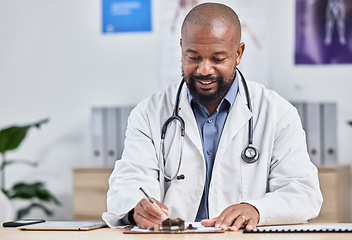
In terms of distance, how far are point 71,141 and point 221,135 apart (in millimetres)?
2191

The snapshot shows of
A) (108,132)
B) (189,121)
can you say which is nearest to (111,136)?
(108,132)

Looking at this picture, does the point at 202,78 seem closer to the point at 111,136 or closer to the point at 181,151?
the point at 181,151

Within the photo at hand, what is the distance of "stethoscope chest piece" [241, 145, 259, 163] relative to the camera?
209 cm

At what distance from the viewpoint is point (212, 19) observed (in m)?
2.07

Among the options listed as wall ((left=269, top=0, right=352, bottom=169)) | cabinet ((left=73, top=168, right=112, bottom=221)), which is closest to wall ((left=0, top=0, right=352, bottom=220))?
cabinet ((left=73, top=168, right=112, bottom=221))

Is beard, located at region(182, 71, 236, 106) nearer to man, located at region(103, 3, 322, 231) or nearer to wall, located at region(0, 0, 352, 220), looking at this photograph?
man, located at region(103, 3, 322, 231)

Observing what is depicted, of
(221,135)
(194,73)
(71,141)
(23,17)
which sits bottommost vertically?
(71,141)

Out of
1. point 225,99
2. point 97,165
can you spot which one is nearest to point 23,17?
point 97,165

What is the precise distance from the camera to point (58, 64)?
4195mm

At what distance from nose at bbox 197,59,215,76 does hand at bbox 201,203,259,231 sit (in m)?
0.46

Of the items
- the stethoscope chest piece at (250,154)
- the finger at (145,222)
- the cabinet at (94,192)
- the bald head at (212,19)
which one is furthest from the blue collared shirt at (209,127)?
the cabinet at (94,192)

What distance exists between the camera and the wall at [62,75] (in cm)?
410

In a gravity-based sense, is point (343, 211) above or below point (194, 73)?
below

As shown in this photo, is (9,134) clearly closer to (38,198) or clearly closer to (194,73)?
(38,198)
